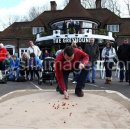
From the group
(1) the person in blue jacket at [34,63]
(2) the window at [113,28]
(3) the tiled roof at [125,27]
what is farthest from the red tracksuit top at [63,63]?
(2) the window at [113,28]

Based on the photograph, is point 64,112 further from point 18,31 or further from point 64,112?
point 18,31

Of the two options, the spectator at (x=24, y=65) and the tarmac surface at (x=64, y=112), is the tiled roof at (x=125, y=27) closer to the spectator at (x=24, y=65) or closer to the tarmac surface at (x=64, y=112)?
the spectator at (x=24, y=65)

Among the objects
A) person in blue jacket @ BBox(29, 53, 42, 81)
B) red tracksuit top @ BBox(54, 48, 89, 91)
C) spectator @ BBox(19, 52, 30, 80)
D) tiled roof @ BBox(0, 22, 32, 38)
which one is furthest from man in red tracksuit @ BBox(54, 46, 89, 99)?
tiled roof @ BBox(0, 22, 32, 38)

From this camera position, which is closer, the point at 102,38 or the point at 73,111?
the point at 73,111

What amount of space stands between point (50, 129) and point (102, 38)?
37.9 m

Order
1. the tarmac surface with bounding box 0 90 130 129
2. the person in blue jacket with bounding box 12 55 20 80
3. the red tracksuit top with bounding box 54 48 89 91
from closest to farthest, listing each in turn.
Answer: the tarmac surface with bounding box 0 90 130 129 < the red tracksuit top with bounding box 54 48 89 91 < the person in blue jacket with bounding box 12 55 20 80

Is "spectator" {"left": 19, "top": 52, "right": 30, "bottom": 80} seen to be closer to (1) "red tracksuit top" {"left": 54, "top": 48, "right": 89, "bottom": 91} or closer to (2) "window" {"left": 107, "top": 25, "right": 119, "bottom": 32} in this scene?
(1) "red tracksuit top" {"left": 54, "top": 48, "right": 89, "bottom": 91}

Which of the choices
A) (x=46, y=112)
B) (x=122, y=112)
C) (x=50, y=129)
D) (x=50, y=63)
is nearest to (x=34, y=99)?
(x=46, y=112)

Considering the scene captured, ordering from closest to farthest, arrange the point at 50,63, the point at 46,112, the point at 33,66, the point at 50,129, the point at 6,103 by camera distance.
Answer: the point at 50,129, the point at 46,112, the point at 6,103, the point at 50,63, the point at 33,66

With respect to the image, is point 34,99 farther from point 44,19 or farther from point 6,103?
point 44,19

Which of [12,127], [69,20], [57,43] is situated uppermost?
[69,20]

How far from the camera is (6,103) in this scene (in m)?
8.92

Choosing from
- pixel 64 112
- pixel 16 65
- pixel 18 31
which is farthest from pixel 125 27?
pixel 64 112

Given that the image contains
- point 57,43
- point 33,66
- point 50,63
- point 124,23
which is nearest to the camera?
point 50,63
